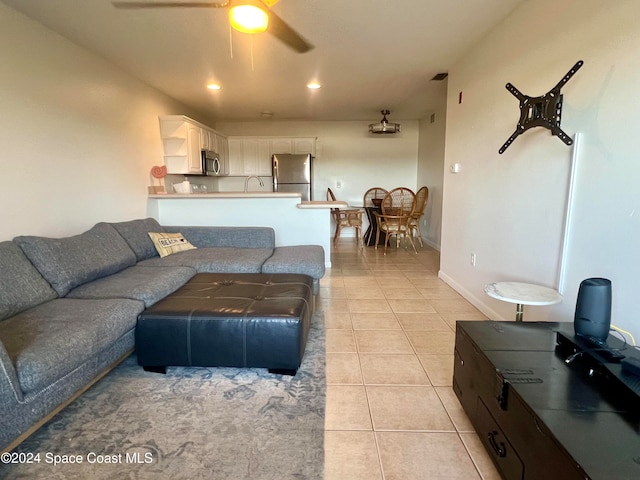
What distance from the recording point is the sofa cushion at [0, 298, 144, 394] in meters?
1.29

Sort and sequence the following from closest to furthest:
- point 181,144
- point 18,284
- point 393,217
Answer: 1. point 18,284
2. point 181,144
3. point 393,217

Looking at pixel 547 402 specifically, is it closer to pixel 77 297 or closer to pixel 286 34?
pixel 77 297

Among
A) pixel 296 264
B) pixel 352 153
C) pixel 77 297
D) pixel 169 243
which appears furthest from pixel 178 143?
pixel 352 153

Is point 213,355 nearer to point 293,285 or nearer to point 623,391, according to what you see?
point 293,285

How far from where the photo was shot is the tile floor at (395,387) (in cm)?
129

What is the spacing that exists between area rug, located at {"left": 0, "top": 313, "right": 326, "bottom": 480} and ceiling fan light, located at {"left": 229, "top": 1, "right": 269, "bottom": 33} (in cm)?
187

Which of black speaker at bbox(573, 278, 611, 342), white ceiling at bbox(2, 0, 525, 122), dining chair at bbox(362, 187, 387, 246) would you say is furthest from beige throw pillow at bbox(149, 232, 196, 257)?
dining chair at bbox(362, 187, 387, 246)

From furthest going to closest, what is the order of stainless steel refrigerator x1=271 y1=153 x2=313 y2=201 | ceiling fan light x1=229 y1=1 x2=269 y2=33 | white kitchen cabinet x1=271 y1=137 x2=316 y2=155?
white kitchen cabinet x1=271 y1=137 x2=316 y2=155, stainless steel refrigerator x1=271 y1=153 x2=313 y2=201, ceiling fan light x1=229 y1=1 x2=269 y2=33

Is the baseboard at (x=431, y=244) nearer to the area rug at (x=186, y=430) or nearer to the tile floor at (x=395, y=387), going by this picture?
the tile floor at (x=395, y=387)

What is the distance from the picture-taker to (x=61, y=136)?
2.60 meters

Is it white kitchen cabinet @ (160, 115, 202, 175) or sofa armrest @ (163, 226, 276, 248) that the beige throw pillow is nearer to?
sofa armrest @ (163, 226, 276, 248)

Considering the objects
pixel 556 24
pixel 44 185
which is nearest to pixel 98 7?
pixel 44 185

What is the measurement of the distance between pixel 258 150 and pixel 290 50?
343 cm

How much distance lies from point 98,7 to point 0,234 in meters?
1.60
